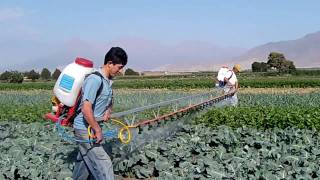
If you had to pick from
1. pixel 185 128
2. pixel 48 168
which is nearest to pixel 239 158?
pixel 48 168

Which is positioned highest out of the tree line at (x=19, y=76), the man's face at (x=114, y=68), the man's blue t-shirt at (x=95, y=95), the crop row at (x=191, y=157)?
the man's face at (x=114, y=68)

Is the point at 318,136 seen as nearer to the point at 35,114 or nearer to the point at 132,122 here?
the point at 132,122

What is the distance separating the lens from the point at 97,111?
18.3 ft

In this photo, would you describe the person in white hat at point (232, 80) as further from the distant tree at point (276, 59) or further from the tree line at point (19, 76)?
the distant tree at point (276, 59)

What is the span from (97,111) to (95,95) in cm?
33

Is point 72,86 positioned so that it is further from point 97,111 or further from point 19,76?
point 19,76

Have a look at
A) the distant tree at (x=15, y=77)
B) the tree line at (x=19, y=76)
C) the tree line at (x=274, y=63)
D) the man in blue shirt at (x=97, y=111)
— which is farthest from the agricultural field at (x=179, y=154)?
the tree line at (x=274, y=63)

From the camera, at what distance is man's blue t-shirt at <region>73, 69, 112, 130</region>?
5.23m

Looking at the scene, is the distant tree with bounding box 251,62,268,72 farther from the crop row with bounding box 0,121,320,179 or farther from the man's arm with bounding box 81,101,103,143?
the man's arm with bounding box 81,101,103,143

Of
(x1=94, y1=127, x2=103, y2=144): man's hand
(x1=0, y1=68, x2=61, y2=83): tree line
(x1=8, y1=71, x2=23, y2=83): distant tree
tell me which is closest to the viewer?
(x1=94, y1=127, x2=103, y2=144): man's hand

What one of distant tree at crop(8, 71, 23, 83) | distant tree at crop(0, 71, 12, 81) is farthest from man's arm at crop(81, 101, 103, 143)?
distant tree at crop(0, 71, 12, 81)

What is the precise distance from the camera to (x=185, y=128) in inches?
457

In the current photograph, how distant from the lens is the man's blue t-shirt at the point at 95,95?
5230 mm

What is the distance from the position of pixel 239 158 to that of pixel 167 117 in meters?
4.34
